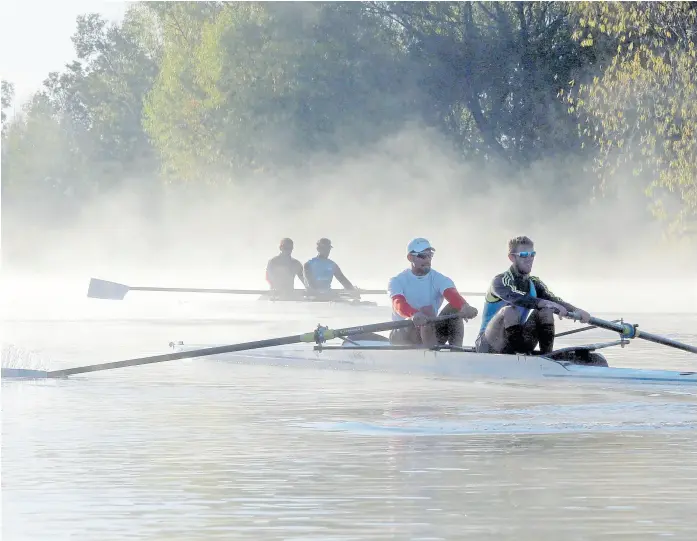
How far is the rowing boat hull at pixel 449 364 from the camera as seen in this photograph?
14281mm

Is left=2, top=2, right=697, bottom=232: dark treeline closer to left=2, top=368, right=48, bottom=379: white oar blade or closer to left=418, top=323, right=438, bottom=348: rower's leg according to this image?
left=418, top=323, right=438, bottom=348: rower's leg

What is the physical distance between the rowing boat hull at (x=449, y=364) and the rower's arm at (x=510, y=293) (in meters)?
0.45

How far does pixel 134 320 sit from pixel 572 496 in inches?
805

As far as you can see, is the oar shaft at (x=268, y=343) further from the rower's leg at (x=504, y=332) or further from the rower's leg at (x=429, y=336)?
the rower's leg at (x=504, y=332)

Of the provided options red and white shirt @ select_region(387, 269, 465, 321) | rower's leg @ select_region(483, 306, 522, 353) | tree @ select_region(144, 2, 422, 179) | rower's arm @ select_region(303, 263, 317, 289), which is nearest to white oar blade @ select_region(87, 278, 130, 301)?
rower's arm @ select_region(303, 263, 317, 289)

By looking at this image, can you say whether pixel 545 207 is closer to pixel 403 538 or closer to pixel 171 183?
pixel 171 183

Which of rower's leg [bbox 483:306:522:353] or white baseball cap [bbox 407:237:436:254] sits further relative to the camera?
white baseball cap [bbox 407:237:436:254]

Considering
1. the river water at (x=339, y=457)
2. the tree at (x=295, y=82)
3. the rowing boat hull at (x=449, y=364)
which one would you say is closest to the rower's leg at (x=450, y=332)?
the rowing boat hull at (x=449, y=364)

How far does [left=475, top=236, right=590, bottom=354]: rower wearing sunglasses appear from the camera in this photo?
14898 mm

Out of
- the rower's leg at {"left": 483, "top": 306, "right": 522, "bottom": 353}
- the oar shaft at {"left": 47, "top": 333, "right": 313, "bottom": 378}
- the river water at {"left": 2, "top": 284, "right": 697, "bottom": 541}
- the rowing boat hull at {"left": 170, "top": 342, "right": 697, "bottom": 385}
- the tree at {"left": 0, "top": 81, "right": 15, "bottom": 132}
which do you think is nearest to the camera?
the river water at {"left": 2, "top": 284, "right": 697, "bottom": 541}

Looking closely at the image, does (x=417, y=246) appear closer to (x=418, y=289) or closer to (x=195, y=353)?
(x=418, y=289)

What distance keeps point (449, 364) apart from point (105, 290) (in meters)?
14.2

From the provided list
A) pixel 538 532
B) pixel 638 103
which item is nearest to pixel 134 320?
pixel 638 103

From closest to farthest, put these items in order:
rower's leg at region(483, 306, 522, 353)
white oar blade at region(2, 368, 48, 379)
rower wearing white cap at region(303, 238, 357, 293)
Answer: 1. rower's leg at region(483, 306, 522, 353)
2. white oar blade at region(2, 368, 48, 379)
3. rower wearing white cap at region(303, 238, 357, 293)
